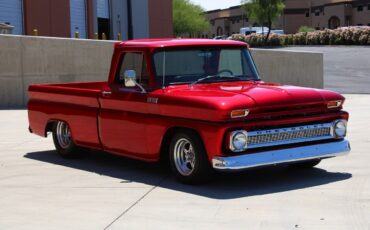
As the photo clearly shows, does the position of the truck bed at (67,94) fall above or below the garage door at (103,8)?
below

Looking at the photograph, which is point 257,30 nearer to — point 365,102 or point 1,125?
point 365,102

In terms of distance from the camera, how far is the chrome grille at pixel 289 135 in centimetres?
747

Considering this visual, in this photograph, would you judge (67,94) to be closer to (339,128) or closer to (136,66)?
(136,66)

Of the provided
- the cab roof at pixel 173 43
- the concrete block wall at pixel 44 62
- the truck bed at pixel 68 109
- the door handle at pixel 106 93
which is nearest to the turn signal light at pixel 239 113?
the cab roof at pixel 173 43

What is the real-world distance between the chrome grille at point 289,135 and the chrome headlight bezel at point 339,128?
0.06 metres

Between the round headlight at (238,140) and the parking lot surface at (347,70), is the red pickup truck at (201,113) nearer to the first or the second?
the round headlight at (238,140)

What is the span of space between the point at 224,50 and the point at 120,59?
4.60 ft

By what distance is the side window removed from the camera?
28.0 ft

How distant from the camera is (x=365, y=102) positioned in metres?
19.0

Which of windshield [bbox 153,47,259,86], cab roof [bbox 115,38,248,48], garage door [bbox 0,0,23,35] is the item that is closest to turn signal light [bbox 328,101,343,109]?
windshield [bbox 153,47,259,86]

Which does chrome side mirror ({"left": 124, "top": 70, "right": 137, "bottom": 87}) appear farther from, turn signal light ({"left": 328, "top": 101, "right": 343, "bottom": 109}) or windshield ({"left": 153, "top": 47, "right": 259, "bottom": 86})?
turn signal light ({"left": 328, "top": 101, "right": 343, "bottom": 109})

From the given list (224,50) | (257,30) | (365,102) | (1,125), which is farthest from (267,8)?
(224,50)

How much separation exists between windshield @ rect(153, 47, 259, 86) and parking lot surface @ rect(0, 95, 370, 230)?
4.05ft

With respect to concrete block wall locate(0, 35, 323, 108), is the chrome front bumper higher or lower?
lower
